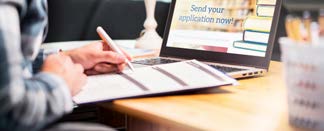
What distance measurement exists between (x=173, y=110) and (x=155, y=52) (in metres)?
0.65

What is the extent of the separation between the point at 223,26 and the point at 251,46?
119mm

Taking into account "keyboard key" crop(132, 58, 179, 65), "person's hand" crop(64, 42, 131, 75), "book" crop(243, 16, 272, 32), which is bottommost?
"keyboard key" crop(132, 58, 179, 65)

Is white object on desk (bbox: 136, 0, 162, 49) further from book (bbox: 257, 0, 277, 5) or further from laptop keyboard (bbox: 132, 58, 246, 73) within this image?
book (bbox: 257, 0, 277, 5)

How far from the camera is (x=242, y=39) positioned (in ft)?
3.44

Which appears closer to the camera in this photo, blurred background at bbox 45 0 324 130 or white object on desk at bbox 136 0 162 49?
white object on desk at bbox 136 0 162 49

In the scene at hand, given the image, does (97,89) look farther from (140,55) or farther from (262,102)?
(140,55)

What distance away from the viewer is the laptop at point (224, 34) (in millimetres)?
1005

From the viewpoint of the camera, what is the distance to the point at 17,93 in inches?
21.3

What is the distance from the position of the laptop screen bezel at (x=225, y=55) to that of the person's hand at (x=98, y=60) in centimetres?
24

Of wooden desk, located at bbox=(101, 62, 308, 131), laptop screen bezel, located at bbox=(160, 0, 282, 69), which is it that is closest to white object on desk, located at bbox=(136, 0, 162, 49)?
laptop screen bezel, located at bbox=(160, 0, 282, 69)

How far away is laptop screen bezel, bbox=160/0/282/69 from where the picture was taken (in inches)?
39.1

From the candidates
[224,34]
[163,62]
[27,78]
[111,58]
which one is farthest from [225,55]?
[27,78]

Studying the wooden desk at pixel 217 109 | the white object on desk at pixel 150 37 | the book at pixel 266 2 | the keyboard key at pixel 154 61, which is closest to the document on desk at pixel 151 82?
the wooden desk at pixel 217 109

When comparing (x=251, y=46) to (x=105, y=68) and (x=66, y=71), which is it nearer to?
(x=105, y=68)
